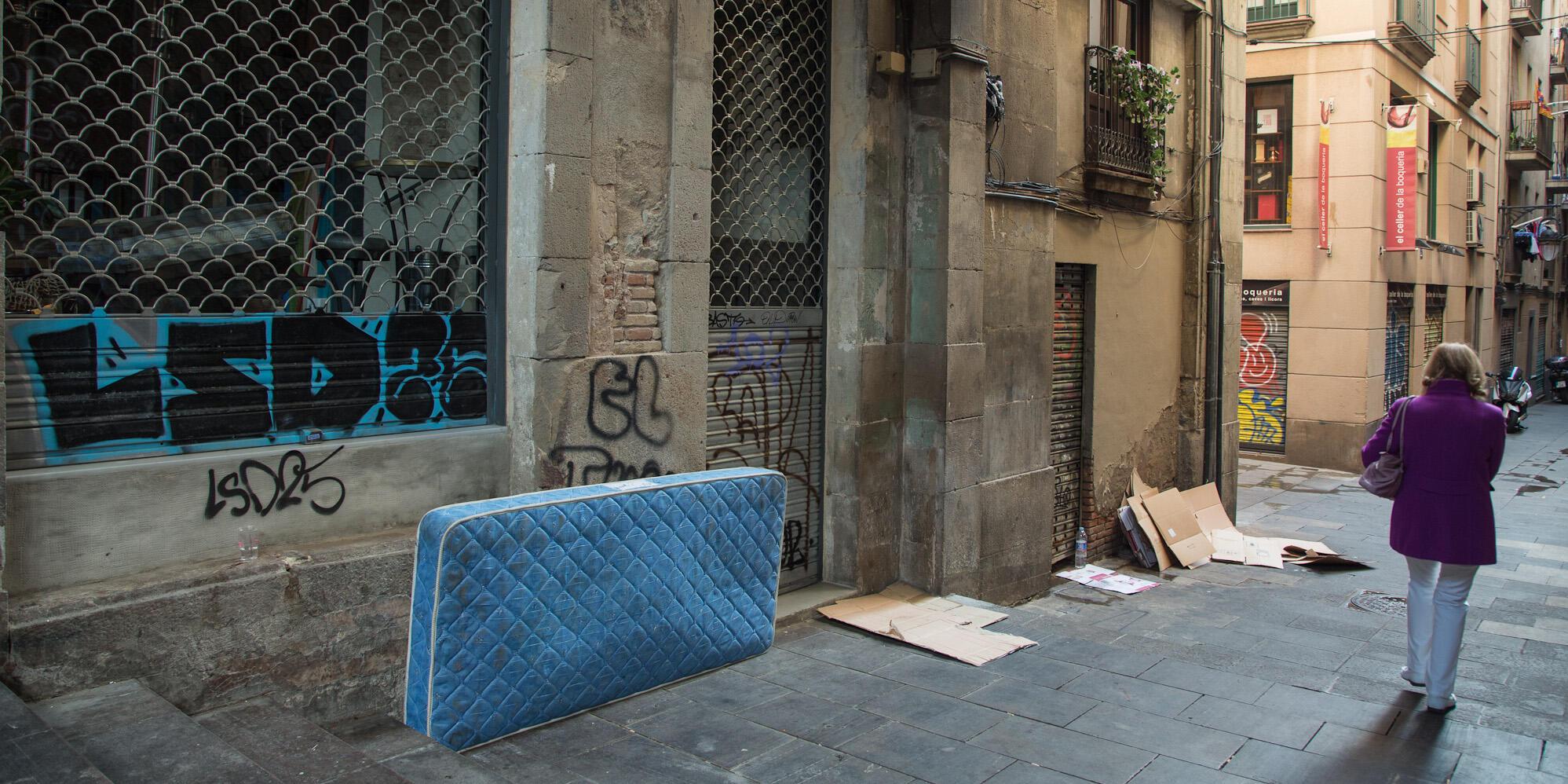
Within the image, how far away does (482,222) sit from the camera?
5.50 meters

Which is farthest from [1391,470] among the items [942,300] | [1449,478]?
[942,300]

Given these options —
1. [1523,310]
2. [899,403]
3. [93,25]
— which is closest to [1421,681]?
[899,403]

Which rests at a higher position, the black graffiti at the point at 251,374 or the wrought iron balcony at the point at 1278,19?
the wrought iron balcony at the point at 1278,19

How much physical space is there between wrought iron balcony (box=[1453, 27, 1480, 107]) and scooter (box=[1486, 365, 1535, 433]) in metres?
5.41

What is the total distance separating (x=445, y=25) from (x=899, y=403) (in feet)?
12.9

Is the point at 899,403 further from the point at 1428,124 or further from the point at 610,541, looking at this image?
the point at 1428,124

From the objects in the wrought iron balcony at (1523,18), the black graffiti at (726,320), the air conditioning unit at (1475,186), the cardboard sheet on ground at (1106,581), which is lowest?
the cardboard sheet on ground at (1106,581)

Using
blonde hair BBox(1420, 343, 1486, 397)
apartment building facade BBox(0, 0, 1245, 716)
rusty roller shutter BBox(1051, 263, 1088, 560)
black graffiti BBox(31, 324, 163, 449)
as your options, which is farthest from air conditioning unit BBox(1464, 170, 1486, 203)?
black graffiti BBox(31, 324, 163, 449)

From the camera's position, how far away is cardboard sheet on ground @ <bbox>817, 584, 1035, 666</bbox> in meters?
6.32

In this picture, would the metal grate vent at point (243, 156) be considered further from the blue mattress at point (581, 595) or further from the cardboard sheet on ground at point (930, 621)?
the cardboard sheet on ground at point (930, 621)

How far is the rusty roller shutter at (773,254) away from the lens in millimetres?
6859

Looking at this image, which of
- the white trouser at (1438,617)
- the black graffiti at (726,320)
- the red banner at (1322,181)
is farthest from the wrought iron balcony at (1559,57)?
the black graffiti at (726,320)

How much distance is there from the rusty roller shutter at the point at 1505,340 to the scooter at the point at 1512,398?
4.12 m

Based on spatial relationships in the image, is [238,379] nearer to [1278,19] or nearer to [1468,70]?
[1278,19]
